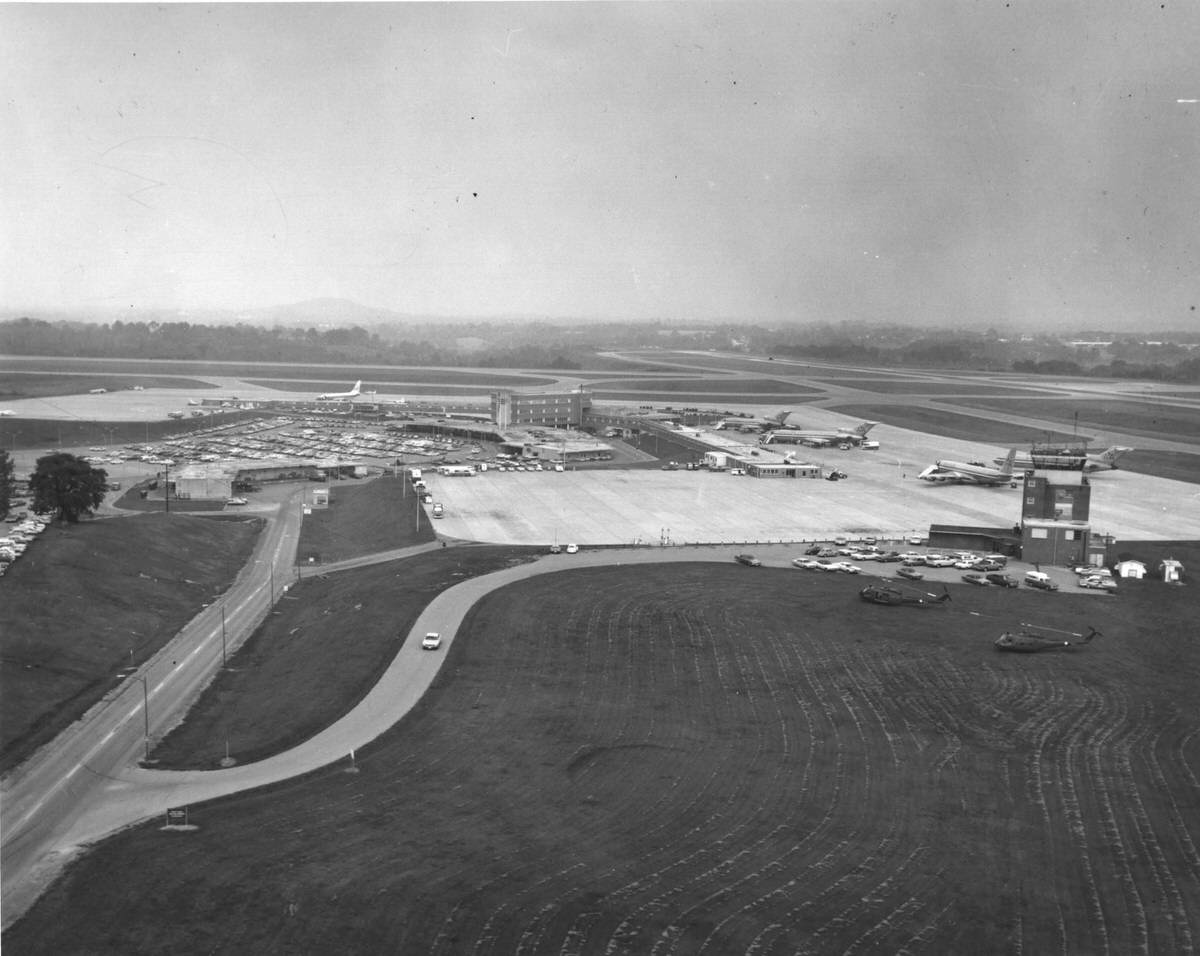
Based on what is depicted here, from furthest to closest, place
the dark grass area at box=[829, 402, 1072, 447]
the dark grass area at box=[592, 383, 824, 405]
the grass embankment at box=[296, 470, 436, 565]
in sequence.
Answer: the dark grass area at box=[592, 383, 824, 405], the dark grass area at box=[829, 402, 1072, 447], the grass embankment at box=[296, 470, 436, 565]

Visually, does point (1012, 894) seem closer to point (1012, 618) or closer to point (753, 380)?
point (1012, 618)

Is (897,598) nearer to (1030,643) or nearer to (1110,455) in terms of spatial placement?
(1030,643)

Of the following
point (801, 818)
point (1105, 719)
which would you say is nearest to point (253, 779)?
point (801, 818)

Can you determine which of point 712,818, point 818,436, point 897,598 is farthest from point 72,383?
point 712,818

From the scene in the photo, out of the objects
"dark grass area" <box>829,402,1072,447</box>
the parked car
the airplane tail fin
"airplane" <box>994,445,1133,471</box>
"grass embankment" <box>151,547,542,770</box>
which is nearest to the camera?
"grass embankment" <box>151,547,542,770</box>

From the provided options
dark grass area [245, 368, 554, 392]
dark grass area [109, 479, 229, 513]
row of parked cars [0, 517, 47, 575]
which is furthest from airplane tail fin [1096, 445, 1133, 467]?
dark grass area [245, 368, 554, 392]

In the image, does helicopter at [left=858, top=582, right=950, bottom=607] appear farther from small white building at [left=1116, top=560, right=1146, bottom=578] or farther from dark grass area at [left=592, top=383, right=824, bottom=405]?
dark grass area at [left=592, top=383, right=824, bottom=405]

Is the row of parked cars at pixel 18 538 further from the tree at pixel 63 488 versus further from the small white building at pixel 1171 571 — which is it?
the small white building at pixel 1171 571
